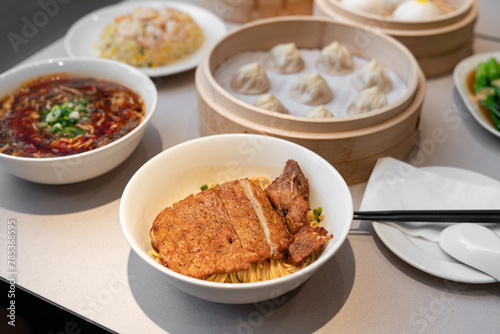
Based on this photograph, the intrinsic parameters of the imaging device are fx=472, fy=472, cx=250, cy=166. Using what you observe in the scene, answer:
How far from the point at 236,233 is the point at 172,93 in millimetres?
1244

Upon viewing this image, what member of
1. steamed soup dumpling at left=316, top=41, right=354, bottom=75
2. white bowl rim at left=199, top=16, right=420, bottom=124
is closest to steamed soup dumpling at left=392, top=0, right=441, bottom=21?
white bowl rim at left=199, top=16, right=420, bottom=124

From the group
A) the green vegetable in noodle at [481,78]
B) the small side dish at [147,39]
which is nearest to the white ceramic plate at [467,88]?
the green vegetable in noodle at [481,78]

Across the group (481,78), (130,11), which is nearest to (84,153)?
(130,11)

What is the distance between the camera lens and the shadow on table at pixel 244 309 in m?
1.45

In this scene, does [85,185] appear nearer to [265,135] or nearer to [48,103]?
[48,103]

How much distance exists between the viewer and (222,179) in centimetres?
180

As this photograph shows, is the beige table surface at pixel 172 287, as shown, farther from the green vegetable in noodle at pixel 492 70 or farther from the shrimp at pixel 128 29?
the shrimp at pixel 128 29

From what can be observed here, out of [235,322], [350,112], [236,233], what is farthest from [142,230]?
[350,112]

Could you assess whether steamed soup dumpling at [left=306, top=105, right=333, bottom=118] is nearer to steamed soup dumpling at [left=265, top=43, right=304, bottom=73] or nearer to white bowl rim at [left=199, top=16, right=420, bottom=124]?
white bowl rim at [left=199, top=16, right=420, bottom=124]

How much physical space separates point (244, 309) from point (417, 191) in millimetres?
832

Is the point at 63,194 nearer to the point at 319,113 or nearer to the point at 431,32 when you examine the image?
the point at 319,113

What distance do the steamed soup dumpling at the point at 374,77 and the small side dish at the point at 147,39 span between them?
0.99 m

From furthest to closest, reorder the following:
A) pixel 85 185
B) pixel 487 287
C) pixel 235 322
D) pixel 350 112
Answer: pixel 350 112 < pixel 85 185 < pixel 487 287 < pixel 235 322

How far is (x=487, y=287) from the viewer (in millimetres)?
1570
